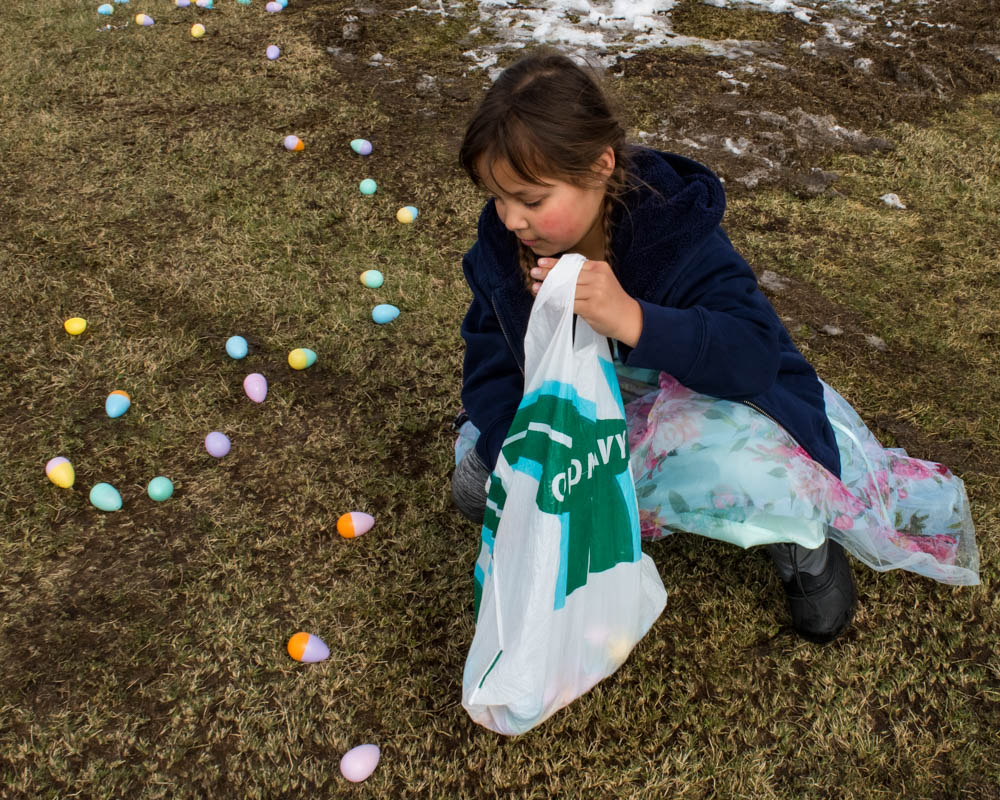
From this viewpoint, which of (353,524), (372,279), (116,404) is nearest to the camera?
(353,524)

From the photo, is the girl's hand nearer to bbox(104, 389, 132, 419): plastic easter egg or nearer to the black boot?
the black boot

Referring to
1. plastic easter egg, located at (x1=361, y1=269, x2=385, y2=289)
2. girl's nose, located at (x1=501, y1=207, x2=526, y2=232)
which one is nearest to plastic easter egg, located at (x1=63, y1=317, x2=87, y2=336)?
plastic easter egg, located at (x1=361, y1=269, x2=385, y2=289)

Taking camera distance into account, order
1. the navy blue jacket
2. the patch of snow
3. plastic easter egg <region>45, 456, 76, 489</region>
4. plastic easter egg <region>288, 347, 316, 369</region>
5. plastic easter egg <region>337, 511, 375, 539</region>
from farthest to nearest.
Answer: the patch of snow, plastic easter egg <region>288, 347, 316, 369</region>, plastic easter egg <region>45, 456, 76, 489</region>, plastic easter egg <region>337, 511, 375, 539</region>, the navy blue jacket

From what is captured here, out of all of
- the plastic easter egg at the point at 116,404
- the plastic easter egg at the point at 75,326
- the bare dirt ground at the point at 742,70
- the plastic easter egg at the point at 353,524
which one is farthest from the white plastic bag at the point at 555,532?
the bare dirt ground at the point at 742,70

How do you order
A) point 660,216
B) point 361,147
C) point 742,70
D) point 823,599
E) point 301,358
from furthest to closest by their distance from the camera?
1. point 742,70
2. point 361,147
3. point 301,358
4. point 823,599
5. point 660,216

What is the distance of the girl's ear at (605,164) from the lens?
1.47 meters

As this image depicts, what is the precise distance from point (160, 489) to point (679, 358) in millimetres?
1517

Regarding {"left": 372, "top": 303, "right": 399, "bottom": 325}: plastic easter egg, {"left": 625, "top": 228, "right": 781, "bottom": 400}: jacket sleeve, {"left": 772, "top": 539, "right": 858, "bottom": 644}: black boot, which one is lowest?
{"left": 372, "top": 303, "right": 399, "bottom": 325}: plastic easter egg

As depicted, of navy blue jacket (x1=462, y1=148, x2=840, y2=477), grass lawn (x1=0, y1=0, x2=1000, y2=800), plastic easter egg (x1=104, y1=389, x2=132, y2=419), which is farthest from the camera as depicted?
plastic easter egg (x1=104, y1=389, x2=132, y2=419)

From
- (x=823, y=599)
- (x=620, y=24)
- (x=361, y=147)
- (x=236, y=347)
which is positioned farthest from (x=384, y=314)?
(x=620, y=24)

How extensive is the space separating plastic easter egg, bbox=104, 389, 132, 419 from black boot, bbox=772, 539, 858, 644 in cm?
195

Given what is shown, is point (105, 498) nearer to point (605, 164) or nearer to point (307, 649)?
point (307, 649)

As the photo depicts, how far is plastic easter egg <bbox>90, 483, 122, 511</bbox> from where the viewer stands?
2.13 metres

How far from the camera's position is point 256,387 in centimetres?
242
